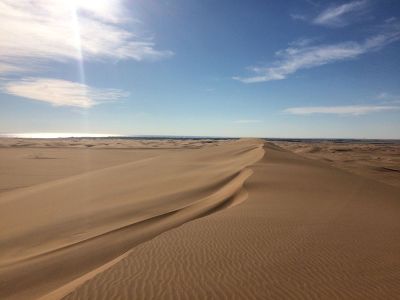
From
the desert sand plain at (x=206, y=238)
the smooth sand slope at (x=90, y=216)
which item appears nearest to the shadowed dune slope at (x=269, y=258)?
the desert sand plain at (x=206, y=238)

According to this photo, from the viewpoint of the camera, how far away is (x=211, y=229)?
732cm

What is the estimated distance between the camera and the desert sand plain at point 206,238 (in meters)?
4.77

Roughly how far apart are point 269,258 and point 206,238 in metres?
1.44

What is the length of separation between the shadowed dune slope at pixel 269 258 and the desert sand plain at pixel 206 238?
0.02 meters

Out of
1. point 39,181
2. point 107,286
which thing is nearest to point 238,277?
point 107,286

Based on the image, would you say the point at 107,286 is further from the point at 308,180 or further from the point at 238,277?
the point at 308,180

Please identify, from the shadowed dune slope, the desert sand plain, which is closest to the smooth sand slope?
the desert sand plain

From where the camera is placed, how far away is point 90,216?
994 cm

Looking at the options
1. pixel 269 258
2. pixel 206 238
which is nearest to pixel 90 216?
pixel 206 238

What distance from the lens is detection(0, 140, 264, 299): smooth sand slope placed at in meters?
6.22

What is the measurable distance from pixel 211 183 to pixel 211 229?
615 centimetres

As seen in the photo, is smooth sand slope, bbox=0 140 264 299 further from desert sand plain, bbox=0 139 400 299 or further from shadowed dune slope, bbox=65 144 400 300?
shadowed dune slope, bbox=65 144 400 300

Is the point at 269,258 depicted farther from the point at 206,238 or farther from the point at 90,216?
the point at 90,216

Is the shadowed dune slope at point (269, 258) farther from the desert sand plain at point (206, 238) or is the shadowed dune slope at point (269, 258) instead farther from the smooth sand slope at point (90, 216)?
the smooth sand slope at point (90, 216)
